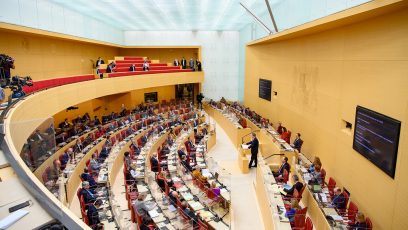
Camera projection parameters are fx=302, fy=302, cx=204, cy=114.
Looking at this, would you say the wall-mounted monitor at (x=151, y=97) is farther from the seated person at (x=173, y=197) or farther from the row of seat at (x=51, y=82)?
the seated person at (x=173, y=197)

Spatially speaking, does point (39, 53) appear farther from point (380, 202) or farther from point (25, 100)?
point (380, 202)

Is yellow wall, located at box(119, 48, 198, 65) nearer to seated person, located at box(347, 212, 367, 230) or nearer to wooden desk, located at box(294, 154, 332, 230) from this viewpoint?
wooden desk, located at box(294, 154, 332, 230)

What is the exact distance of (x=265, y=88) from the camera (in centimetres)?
2000

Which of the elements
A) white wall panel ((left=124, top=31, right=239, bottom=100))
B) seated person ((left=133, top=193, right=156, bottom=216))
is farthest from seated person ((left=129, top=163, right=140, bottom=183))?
white wall panel ((left=124, top=31, right=239, bottom=100))

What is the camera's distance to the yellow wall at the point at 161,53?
103ft

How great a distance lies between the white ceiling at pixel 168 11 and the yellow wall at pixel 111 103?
19.4 feet

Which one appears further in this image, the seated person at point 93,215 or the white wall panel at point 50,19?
the white wall panel at point 50,19

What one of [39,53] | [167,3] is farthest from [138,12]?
[39,53]

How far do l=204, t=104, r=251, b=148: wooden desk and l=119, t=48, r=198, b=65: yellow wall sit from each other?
8.51 metres

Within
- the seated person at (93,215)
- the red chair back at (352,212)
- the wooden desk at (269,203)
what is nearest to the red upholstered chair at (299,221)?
the wooden desk at (269,203)

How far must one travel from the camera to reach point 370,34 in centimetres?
891

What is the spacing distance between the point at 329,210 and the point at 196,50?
84.3 ft

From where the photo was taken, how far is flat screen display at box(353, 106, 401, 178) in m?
7.60

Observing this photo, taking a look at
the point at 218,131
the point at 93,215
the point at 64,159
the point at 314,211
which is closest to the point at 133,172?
the point at 93,215
